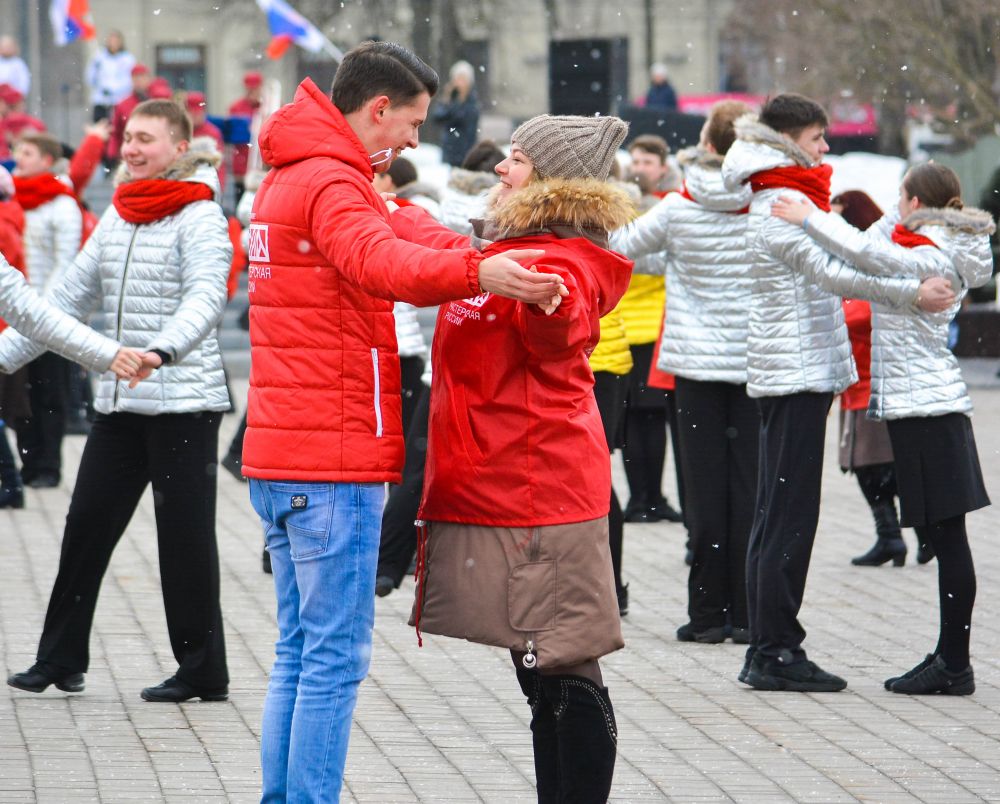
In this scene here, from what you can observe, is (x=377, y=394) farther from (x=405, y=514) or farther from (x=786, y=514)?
(x=405, y=514)

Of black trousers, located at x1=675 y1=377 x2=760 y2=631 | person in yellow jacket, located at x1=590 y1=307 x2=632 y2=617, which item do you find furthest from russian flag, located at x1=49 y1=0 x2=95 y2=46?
black trousers, located at x1=675 y1=377 x2=760 y2=631

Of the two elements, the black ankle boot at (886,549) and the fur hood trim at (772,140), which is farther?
the black ankle boot at (886,549)

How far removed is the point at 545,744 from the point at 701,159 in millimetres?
3206

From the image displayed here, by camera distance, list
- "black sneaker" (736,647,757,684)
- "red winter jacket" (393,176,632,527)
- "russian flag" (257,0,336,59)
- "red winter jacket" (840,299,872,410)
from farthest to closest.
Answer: "russian flag" (257,0,336,59), "red winter jacket" (840,299,872,410), "black sneaker" (736,647,757,684), "red winter jacket" (393,176,632,527)

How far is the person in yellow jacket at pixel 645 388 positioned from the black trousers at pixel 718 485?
272 cm

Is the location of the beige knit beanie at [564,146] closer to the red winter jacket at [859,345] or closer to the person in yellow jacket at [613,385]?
the person in yellow jacket at [613,385]

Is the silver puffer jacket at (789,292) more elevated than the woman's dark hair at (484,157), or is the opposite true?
the woman's dark hair at (484,157)

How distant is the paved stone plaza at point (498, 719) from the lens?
504 cm

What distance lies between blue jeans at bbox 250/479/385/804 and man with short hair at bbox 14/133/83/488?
24.9ft

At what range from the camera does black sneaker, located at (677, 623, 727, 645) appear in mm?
7070

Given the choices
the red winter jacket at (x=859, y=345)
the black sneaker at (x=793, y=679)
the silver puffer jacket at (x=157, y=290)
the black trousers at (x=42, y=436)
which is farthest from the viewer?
the black trousers at (x=42, y=436)

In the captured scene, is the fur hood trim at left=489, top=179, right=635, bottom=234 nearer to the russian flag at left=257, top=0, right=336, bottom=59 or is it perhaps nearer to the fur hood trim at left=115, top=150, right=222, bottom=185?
the fur hood trim at left=115, top=150, right=222, bottom=185

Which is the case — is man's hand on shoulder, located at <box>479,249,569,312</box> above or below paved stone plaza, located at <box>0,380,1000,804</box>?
above

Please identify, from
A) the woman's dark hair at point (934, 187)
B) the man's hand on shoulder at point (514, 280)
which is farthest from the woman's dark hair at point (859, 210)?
the man's hand on shoulder at point (514, 280)
